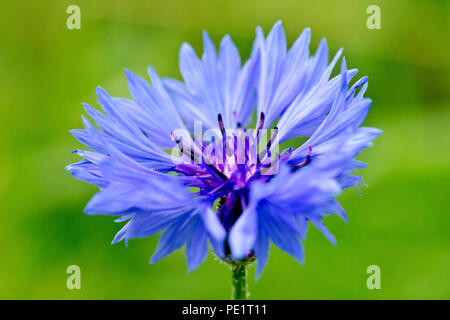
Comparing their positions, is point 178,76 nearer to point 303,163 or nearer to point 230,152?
point 230,152

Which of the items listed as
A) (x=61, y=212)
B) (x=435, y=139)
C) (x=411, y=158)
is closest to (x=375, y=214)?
(x=411, y=158)

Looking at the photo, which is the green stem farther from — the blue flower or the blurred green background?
the blurred green background

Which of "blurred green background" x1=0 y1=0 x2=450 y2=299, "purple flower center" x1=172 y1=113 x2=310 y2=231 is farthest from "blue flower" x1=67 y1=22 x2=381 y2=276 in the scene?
"blurred green background" x1=0 y1=0 x2=450 y2=299

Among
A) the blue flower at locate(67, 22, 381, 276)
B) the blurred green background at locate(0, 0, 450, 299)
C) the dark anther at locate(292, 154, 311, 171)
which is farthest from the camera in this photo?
the blurred green background at locate(0, 0, 450, 299)

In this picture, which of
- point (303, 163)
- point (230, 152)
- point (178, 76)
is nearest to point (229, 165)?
point (230, 152)

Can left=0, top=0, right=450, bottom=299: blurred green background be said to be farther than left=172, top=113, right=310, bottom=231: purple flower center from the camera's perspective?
Yes

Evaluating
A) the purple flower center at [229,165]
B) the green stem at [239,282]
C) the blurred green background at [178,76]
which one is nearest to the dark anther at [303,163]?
the purple flower center at [229,165]

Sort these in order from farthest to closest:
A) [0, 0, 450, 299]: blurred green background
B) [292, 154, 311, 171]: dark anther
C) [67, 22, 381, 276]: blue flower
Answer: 1. [0, 0, 450, 299]: blurred green background
2. [292, 154, 311, 171]: dark anther
3. [67, 22, 381, 276]: blue flower
